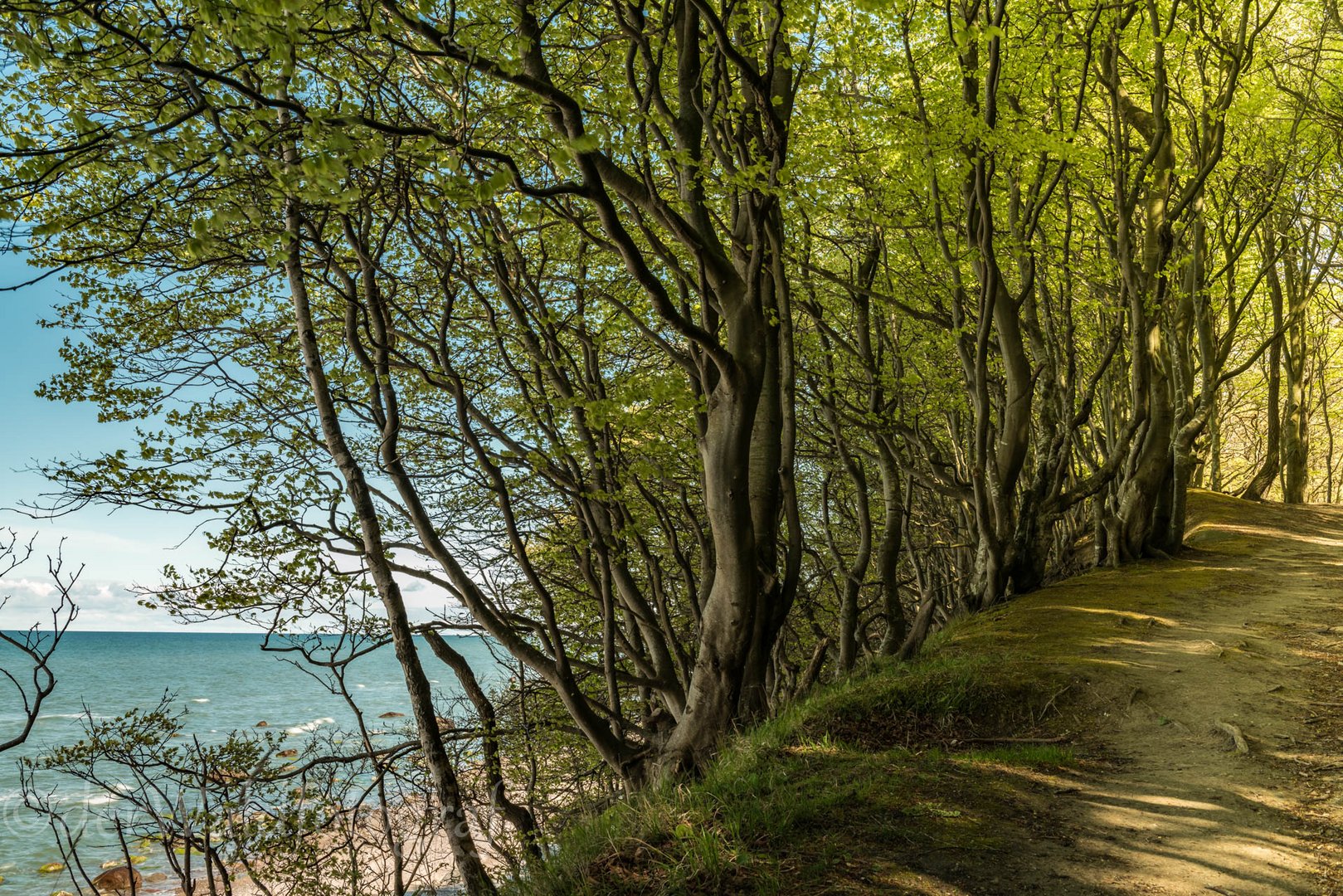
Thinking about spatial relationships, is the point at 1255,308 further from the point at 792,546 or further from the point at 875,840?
the point at 875,840

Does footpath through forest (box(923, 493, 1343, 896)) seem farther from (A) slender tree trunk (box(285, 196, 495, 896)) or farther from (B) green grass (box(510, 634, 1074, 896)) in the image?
(A) slender tree trunk (box(285, 196, 495, 896))

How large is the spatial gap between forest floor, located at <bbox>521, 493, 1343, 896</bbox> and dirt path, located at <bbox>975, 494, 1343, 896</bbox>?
0.02 meters

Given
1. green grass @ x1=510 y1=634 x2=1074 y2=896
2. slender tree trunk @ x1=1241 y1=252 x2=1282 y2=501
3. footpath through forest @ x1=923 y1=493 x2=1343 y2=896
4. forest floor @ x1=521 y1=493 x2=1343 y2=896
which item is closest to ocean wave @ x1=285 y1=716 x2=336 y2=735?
green grass @ x1=510 y1=634 x2=1074 y2=896

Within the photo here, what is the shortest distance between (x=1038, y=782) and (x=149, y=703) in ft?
182

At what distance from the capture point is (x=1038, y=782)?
541 cm

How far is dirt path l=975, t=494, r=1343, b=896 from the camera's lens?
4.21 m

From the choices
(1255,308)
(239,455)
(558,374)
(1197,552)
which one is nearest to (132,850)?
(239,455)

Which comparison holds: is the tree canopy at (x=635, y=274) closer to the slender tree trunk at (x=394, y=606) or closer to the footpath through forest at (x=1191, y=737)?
the slender tree trunk at (x=394, y=606)

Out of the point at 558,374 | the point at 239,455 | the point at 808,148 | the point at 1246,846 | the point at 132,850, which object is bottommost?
the point at 132,850

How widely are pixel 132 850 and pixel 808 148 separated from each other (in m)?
23.9

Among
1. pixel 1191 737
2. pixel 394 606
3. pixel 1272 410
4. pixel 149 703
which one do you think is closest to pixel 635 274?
pixel 394 606

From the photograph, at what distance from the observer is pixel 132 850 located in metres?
21.5

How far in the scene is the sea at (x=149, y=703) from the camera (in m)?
17.7

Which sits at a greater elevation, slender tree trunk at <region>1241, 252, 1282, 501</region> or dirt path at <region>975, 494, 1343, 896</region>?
slender tree trunk at <region>1241, 252, 1282, 501</region>
